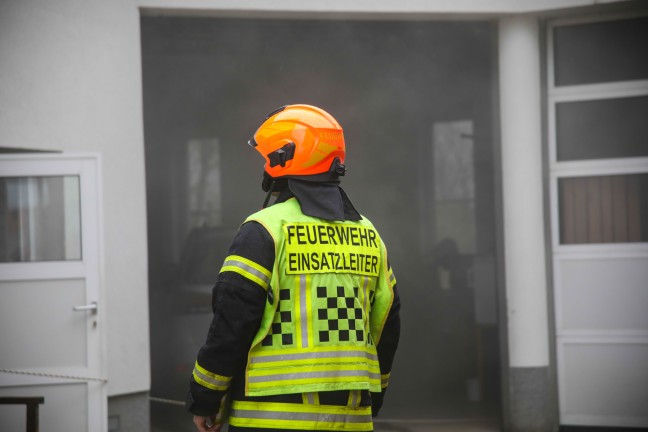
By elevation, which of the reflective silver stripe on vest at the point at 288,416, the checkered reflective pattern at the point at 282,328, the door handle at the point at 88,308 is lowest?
the reflective silver stripe on vest at the point at 288,416

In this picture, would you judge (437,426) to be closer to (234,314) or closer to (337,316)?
(337,316)

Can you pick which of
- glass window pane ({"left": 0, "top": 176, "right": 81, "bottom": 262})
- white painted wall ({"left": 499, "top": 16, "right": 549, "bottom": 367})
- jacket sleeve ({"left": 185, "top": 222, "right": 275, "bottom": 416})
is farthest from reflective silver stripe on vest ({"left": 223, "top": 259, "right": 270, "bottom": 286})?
white painted wall ({"left": 499, "top": 16, "right": 549, "bottom": 367})

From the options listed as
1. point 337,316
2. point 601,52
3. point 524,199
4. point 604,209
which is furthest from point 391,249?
point 337,316

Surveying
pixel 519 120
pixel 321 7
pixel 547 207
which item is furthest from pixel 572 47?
pixel 321 7

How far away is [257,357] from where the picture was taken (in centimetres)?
313

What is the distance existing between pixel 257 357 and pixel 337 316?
0.32m

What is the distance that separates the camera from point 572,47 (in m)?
7.75

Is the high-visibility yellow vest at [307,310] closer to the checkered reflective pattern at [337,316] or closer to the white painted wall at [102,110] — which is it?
the checkered reflective pattern at [337,316]

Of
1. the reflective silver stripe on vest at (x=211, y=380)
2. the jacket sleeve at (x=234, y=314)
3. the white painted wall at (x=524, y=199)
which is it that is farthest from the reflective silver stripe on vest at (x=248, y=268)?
the white painted wall at (x=524, y=199)

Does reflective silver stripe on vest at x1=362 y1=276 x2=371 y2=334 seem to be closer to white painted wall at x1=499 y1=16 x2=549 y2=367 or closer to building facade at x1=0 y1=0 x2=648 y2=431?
building facade at x1=0 y1=0 x2=648 y2=431

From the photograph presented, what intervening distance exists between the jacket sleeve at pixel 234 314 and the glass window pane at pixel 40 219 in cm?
357

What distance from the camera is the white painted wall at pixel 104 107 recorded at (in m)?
6.72

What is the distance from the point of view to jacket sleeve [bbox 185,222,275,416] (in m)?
3.07

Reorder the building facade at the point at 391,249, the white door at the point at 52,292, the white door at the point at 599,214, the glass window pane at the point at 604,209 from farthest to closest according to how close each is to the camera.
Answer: the glass window pane at the point at 604,209, the white door at the point at 599,214, the building facade at the point at 391,249, the white door at the point at 52,292
